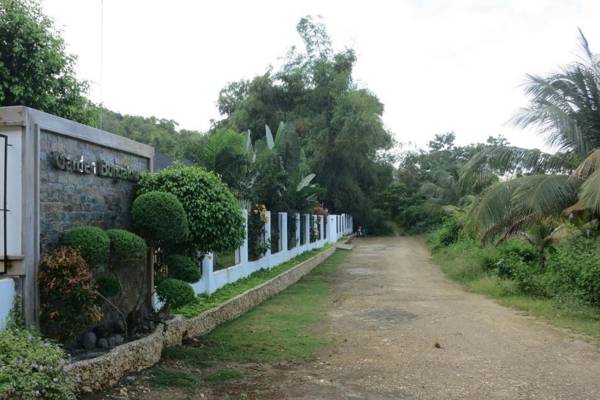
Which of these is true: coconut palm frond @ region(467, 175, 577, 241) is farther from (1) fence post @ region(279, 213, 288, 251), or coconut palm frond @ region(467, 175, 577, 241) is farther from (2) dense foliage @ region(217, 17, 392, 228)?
(2) dense foliage @ region(217, 17, 392, 228)

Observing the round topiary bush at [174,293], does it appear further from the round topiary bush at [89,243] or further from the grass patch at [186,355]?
the round topiary bush at [89,243]

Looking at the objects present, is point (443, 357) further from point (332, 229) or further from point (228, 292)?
point (332, 229)

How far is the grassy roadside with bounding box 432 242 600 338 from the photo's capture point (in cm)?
972

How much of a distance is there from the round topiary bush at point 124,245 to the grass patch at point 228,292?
1731 millimetres

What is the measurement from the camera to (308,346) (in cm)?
787

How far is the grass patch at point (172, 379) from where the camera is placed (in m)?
5.79

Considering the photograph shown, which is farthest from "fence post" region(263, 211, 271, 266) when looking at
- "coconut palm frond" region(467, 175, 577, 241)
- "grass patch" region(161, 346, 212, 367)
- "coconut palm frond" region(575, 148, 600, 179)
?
"grass patch" region(161, 346, 212, 367)

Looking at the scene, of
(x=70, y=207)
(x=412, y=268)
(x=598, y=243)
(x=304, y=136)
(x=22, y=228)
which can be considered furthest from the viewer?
(x=304, y=136)

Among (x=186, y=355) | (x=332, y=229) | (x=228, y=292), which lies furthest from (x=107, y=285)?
(x=332, y=229)

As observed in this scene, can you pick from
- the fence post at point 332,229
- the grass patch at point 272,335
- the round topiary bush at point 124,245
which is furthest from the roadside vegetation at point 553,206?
the fence post at point 332,229

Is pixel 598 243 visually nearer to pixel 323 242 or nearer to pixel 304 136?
pixel 323 242

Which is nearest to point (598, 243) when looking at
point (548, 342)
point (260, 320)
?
point (548, 342)

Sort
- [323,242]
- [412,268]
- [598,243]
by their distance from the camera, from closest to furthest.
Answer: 1. [598,243]
2. [412,268]
3. [323,242]

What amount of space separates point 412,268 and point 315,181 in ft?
65.0
